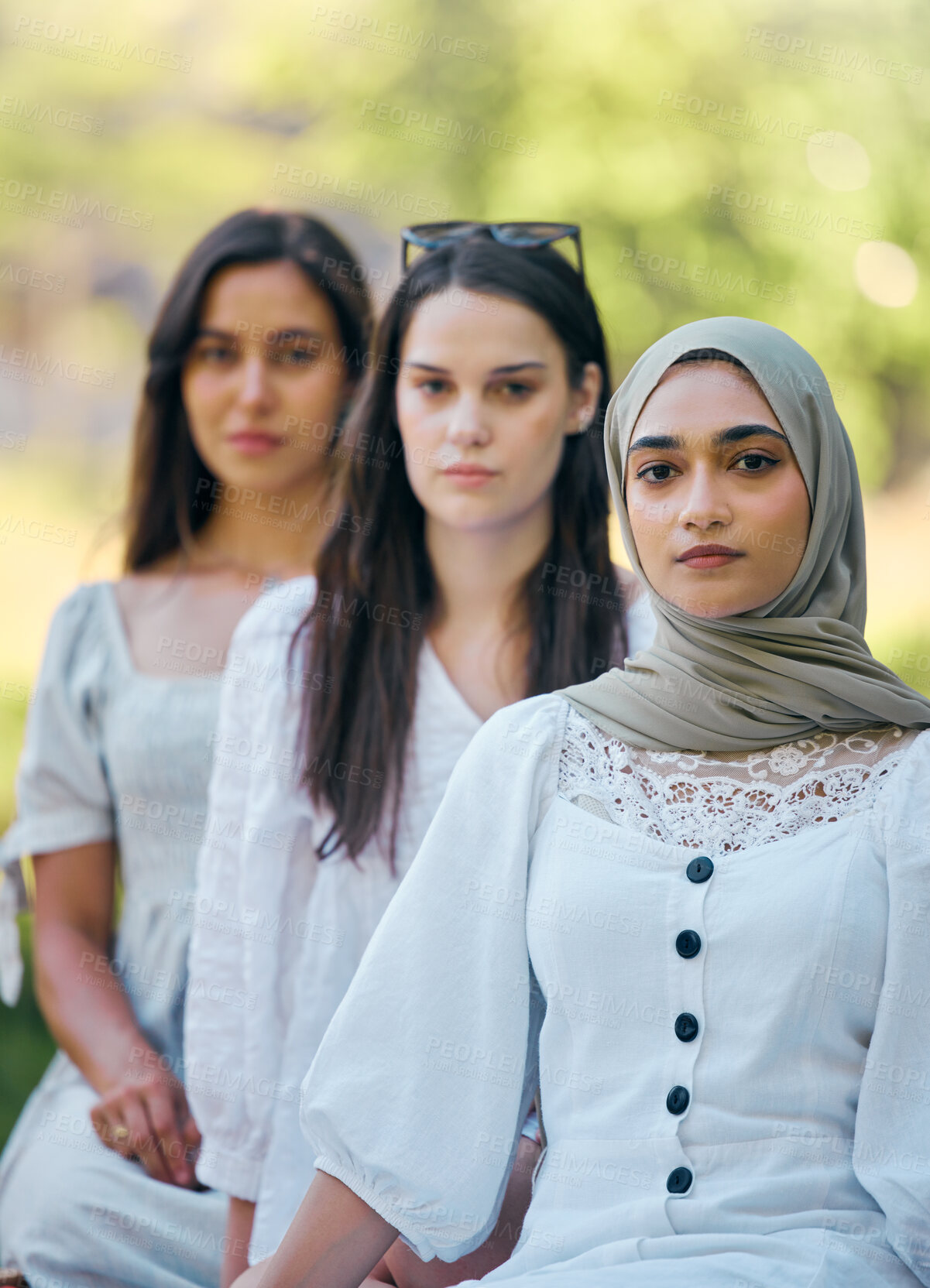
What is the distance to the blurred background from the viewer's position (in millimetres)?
3736

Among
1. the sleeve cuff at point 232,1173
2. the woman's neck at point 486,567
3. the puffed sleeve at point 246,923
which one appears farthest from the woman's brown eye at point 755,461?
the sleeve cuff at point 232,1173

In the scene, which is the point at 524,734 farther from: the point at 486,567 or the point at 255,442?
the point at 255,442

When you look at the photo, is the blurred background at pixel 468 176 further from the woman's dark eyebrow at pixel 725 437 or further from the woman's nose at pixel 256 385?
the woman's dark eyebrow at pixel 725 437

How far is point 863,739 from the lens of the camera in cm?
163

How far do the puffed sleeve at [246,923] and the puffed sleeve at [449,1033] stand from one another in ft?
3.12

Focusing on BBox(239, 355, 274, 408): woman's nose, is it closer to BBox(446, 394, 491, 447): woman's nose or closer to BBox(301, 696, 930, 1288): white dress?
BBox(446, 394, 491, 447): woman's nose

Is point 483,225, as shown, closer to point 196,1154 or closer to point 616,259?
point 616,259

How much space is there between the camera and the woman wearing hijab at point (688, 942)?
1.47 meters

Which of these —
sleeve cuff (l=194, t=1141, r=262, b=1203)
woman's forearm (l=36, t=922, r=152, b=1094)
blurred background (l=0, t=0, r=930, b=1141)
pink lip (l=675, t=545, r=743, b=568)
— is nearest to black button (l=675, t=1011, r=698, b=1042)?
pink lip (l=675, t=545, r=743, b=568)

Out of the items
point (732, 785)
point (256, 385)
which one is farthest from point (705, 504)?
point (256, 385)

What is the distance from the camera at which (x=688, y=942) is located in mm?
1527

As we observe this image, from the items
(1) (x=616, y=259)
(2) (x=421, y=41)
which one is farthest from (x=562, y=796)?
(2) (x=421, y=41)

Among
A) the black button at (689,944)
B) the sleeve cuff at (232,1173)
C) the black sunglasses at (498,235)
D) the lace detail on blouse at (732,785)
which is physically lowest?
the sleeve cuff at (232,1173)

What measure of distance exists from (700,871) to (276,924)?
1.26 metres
